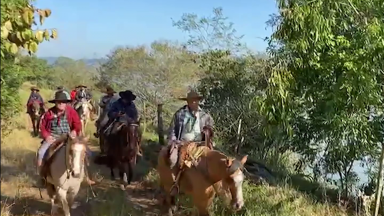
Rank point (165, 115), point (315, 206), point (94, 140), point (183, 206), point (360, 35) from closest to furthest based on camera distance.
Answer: point (360, 35)
point (183, 206)
point (315, 206)
point (94, 140)
point (165, 115)

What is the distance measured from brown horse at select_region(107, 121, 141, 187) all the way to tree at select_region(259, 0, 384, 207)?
134 inches

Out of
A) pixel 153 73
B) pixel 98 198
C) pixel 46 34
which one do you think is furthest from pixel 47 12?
pixel 153 73

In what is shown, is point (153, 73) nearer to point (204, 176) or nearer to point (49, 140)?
point (49, 140)

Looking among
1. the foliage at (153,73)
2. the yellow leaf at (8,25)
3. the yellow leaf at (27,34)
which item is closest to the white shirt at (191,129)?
Result: the yellow leaf at (27,34)

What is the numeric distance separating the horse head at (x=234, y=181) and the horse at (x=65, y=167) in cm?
222

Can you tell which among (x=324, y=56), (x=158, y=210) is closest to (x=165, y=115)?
(x=158, y=210)

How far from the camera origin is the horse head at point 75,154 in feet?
24.6

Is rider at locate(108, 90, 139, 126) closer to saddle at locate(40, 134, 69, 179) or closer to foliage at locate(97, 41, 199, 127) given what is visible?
saddle at locate(40, 134, 69, 179)

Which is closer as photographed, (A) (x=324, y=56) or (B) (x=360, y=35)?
(B) (x=360, y=35)

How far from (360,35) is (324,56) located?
985 millimetres

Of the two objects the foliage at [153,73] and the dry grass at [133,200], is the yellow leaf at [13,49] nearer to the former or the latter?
the dry grass at [133,200]

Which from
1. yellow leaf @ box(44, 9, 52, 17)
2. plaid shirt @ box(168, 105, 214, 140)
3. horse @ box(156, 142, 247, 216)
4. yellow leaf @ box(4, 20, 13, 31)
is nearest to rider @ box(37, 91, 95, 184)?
horse @ box(156, 142, 247, 216)

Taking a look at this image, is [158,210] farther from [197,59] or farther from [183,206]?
[197,59]

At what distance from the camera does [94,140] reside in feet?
61.5
